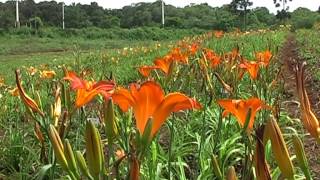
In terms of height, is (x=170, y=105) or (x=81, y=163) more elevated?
(x=170, y=105)

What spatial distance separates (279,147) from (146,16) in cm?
5202

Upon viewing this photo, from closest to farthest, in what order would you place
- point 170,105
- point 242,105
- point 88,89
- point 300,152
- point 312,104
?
1. point 300,152
2. point 170,105
3. point 242,105
4. point 88,89
5. point 312,104

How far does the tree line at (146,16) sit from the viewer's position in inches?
1694


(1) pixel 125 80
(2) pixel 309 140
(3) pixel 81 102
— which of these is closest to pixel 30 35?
(1) pixel 125 80

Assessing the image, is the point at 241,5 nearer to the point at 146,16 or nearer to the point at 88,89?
the point at 146,16

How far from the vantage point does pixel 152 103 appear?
134 cm

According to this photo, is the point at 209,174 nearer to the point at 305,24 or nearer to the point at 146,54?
the point at 146,54

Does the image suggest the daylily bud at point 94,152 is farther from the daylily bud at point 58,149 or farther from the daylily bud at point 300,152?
the daylily bud at point 300,152

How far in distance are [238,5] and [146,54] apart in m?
33.0

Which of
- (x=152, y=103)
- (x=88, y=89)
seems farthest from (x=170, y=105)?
(x=88, y=89)

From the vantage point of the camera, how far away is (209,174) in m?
3.02

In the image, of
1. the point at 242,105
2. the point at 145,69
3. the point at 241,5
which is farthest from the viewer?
the point at 241,5

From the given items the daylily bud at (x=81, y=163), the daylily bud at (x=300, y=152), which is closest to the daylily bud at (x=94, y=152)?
the daylily bud at (x=81, y=163)

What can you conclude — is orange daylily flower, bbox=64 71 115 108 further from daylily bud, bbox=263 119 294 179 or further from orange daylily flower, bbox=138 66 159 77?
orange daylily flower, bbox=138 66 159 77
